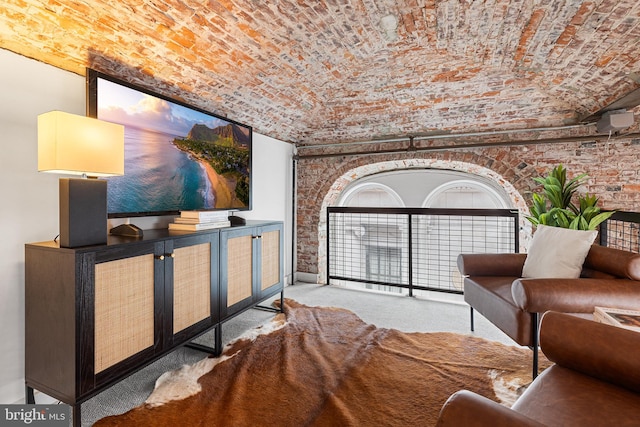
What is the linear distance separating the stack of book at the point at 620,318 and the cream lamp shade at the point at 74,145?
2729 millimetres

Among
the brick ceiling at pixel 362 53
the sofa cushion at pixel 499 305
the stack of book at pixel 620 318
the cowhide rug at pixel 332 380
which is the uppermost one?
the brick ceiling at pixel 362 53

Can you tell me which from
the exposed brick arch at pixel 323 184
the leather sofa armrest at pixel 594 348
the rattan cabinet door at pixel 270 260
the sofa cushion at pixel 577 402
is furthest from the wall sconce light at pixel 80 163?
the exposed brick arch at pixel 323 184

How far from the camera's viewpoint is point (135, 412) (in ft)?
5.65

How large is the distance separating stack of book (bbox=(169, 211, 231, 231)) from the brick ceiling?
1149mm

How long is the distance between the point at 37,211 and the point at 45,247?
1.56ft

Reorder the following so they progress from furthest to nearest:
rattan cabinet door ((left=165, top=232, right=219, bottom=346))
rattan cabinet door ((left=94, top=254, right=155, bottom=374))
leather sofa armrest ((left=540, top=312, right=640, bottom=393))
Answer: rattan cabinet door ((left=165, top=232, right=219, bottom=346)) < rattan cabinet door ((left=94, top=254, right=155, bottom=374)) < leather sofa armrest ((left=540, top=312, right=640, bottom=393))

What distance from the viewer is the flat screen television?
82.4 inches

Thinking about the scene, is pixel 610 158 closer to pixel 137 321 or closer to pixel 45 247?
pixel 137 321

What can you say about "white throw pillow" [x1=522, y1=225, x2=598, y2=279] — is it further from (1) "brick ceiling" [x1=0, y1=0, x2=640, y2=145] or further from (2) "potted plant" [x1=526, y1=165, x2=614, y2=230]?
(1) "brick ceiling" [x1=0, y1=0, x2=640, y2=145]

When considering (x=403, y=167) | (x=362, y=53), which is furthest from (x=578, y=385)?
(x=403, y=167)

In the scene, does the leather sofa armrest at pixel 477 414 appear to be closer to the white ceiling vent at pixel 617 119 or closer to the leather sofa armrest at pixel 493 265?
the leather sofa armrest at pixel 493 265

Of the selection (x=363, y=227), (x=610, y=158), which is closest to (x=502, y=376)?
(x=610, y=158)
